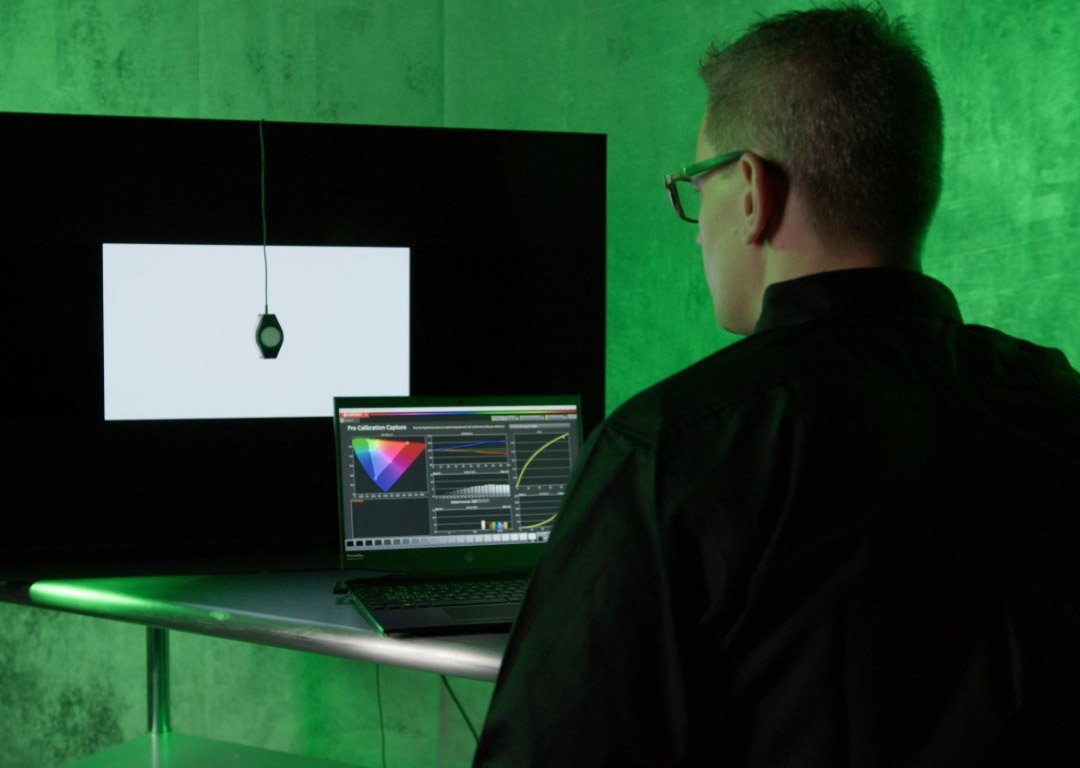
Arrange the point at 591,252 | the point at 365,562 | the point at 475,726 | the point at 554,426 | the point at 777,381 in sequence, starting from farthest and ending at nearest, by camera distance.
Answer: the point at 475,726
the point at 591,252
the point at 554,426
the point at 365,562
the point at 777,381

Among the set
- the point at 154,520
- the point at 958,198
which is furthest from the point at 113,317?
the point at 958,198

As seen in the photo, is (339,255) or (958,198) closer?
(958,198)

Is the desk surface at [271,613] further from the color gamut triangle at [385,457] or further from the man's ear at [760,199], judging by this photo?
the man's ear at [760,199]

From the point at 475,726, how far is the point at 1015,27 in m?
2.01

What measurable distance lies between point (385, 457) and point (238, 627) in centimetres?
38

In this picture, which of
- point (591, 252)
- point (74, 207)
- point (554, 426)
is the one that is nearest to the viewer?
point (554, 426)

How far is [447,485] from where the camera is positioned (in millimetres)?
1904

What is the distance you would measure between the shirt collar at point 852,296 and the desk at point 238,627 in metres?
0.77

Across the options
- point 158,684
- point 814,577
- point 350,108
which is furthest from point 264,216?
point 814,577

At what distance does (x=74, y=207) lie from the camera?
7.23 ft

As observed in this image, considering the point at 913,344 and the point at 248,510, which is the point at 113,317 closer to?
the point at 248,510

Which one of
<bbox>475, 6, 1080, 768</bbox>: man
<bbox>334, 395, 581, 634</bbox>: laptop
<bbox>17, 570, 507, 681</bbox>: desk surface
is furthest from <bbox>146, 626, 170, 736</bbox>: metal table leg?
<bbox>475, 6, 1080, 768</bbox>: man

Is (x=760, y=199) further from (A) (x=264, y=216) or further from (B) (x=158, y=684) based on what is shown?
(B) (x=158, y=684)

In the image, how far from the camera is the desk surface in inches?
59.1
